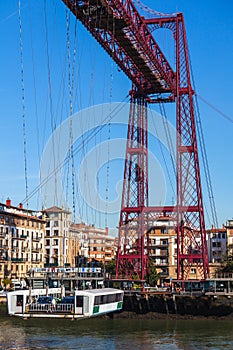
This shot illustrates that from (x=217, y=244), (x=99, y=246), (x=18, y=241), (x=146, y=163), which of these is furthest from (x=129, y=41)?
(x=99, y=246)

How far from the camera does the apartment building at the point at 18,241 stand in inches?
2933

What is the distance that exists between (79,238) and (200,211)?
53924mm

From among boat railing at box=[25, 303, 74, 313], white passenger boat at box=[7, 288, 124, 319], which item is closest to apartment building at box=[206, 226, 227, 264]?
white passenger boat at box=[7, 288, 124, 319]

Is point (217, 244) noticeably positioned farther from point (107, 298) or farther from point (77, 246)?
point (107, 298)

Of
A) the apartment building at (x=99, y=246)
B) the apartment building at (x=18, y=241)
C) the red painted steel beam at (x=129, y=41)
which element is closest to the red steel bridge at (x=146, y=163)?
the red painted steel beam at (x=129, y=41)

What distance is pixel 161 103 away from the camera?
2117 inches

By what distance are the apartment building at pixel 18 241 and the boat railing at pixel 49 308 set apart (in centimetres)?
4288

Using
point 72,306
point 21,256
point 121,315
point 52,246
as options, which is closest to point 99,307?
point 72,306

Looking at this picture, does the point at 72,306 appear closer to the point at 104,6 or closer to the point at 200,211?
the point at 104,6

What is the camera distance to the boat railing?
3053 cm

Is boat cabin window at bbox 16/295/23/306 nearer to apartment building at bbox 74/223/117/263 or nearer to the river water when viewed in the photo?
the river water

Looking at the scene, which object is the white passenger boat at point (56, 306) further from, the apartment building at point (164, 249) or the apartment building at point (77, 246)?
the apartment building at point (77, 246)

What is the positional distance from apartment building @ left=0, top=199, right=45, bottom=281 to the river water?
2807 centimetres

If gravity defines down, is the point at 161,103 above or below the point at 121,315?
above
